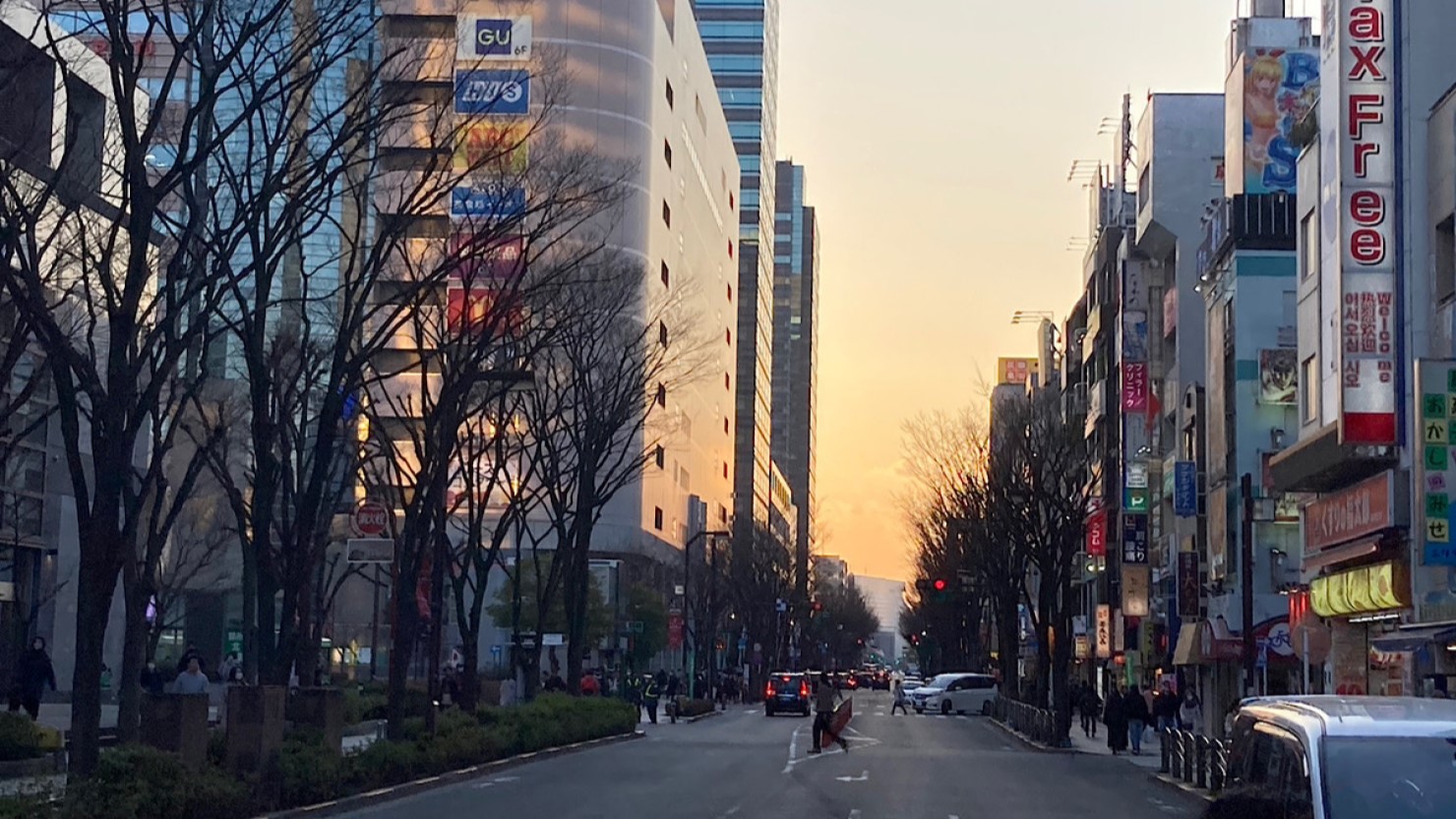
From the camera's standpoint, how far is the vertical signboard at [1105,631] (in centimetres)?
7681

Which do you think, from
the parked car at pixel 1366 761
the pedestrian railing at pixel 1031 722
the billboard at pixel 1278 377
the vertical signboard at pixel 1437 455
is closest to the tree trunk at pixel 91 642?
the parked car at pixel 1366 761

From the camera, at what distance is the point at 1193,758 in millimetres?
30672

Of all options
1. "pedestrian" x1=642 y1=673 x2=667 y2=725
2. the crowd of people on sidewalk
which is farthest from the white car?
the crowd of people on sidewalk

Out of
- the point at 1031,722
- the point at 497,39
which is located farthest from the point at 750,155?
the point at 1031,722

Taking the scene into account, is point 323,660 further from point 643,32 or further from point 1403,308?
point 1403,308

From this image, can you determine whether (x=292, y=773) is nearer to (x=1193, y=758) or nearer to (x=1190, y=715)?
(x=1193, y=758)

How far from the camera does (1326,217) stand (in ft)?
116

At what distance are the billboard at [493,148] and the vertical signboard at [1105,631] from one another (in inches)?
2019

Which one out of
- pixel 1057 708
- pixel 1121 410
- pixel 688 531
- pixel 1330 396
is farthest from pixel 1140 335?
pixel 688 531

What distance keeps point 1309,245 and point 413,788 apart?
2372 cm

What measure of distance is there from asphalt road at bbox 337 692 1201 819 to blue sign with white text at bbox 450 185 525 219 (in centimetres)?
840

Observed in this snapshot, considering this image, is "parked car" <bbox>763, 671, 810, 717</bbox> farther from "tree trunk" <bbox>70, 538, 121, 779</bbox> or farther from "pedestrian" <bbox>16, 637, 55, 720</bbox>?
"tree trunk" <bbox>70, 538, 121, 779</bbox>

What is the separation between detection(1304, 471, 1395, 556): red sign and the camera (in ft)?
108

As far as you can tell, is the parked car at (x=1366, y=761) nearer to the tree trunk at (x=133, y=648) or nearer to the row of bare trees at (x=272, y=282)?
the row of bare trees at (x=272, y=282)
